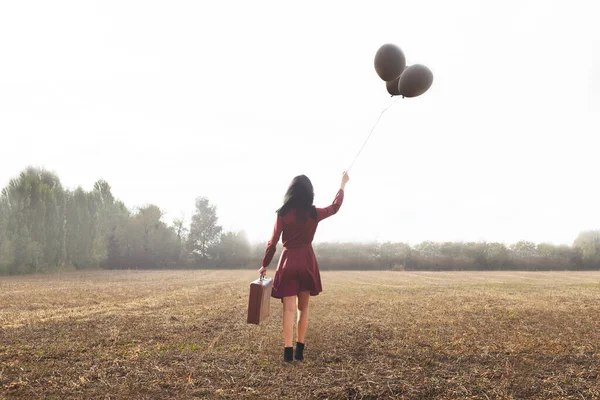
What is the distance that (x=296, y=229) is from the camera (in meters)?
5.75

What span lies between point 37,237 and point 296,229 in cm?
4485

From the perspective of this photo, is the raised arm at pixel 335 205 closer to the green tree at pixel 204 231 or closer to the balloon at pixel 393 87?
the balloon at pixel 393 87

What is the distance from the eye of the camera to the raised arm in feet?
19.0

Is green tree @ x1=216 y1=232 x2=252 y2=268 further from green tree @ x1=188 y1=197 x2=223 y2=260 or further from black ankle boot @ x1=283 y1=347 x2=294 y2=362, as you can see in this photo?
black ankle boot @ x1=283 y1=347 x2=294 y2=362

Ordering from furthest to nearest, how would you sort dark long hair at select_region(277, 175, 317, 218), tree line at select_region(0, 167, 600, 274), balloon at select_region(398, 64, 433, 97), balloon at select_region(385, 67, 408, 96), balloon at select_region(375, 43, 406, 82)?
tree line at select_region(0, 167, 600, 274), balloon at select_region(385, 67, 408, 96), balloon at select_region(375, 43, 406, 82), balloon at select_region(398, 64, 433, 97), dark long hair at select_region(277, 175, 317, 218)

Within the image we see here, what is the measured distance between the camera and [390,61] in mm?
6676

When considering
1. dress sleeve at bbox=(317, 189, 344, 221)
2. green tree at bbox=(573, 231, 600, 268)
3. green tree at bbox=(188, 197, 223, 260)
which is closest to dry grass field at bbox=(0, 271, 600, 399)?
dress sleeve at bbox=(317, 189, 344, 221)

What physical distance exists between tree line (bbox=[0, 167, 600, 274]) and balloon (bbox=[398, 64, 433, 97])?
42.5 m

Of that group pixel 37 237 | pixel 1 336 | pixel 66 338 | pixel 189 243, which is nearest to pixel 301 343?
pixel 66 338

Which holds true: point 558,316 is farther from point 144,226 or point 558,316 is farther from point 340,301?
point 144,226

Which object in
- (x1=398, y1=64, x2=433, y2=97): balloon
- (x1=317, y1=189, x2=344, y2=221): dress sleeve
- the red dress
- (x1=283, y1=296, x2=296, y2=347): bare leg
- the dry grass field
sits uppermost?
(x1=398, y1=64, x2=433, y2=97): balloon

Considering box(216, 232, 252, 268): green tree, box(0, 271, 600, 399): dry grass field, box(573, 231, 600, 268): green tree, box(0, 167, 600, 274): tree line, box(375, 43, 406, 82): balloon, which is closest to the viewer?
box(0, 271, 600, 399): dry grass field

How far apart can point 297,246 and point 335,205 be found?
2.52ft

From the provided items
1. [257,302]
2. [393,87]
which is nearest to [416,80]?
[393,87]
